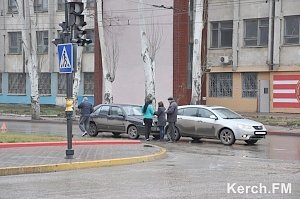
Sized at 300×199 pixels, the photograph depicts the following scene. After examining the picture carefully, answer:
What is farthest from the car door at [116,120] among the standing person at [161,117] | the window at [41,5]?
the window at [41,5]

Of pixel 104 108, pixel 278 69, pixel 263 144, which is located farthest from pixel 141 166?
pixel 278 69

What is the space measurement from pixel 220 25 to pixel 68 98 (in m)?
26.3

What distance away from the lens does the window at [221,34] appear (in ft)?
129

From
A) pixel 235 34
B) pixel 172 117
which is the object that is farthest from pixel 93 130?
pixel 235 34

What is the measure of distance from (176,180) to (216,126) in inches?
394

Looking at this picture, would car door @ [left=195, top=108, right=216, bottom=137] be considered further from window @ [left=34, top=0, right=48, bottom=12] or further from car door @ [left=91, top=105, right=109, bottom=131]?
window @ [left=34, top=0, right=48, bottom=12]

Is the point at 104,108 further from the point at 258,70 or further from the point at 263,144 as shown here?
the point at 258,70

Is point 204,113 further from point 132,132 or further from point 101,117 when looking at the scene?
point 101,117

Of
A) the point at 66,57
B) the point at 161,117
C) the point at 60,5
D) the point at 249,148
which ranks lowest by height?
the point at 249,148

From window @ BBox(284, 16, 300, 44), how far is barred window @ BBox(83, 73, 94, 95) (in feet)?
58.2

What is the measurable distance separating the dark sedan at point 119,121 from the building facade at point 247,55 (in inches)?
571

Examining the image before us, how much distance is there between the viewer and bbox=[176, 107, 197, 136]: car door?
22.5 meters

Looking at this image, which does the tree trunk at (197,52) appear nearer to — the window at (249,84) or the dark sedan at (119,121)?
the window at (249,84)

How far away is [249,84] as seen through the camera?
37.9m
